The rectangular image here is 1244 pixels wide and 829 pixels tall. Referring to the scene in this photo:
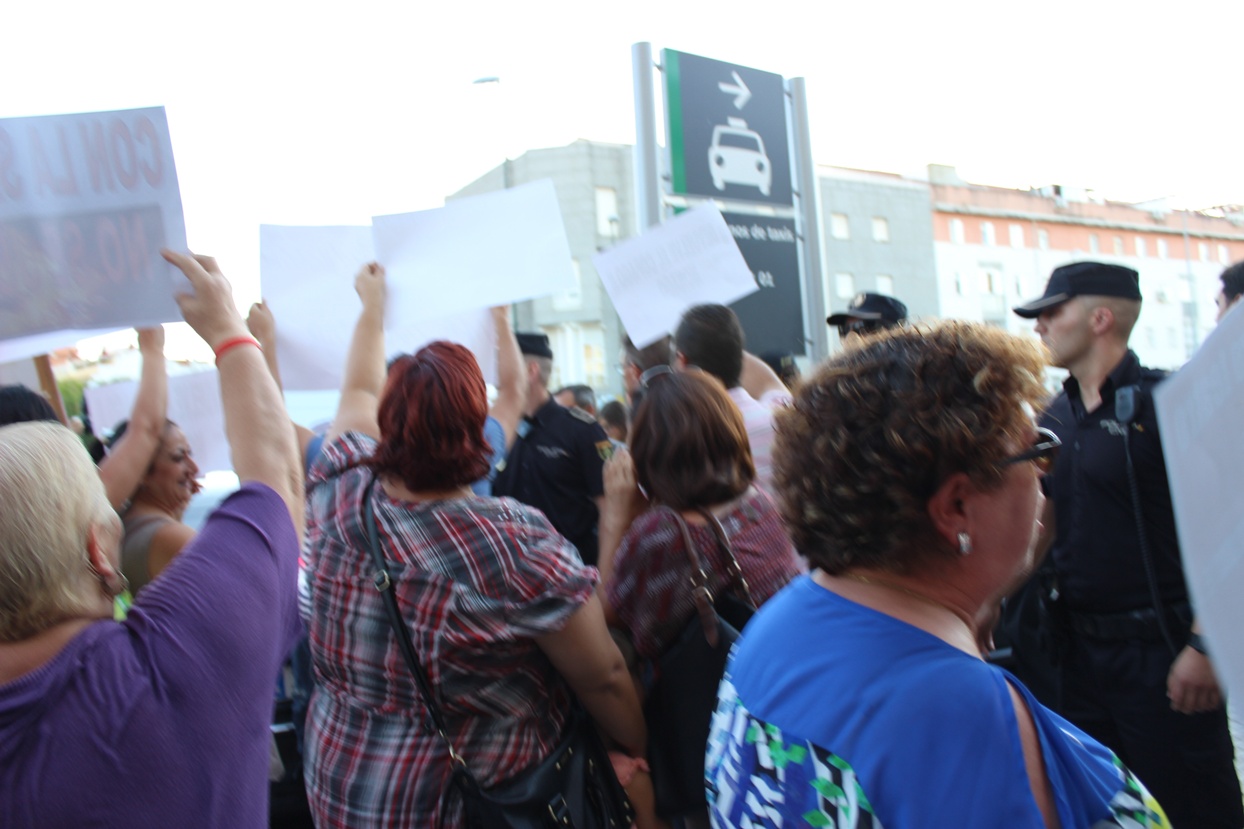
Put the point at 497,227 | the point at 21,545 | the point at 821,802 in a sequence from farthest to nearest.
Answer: the point at 497,227
the point at 21,545
the point at 821,802

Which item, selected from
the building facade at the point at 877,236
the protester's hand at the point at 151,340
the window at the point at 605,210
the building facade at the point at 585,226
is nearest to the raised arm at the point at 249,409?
the protester's hand at the point at 151,340

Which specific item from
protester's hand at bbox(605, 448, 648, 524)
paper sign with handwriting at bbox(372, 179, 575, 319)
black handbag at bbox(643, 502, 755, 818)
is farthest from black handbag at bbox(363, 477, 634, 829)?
paper sign with handwriting at bbox(372, 179, 575, 319)

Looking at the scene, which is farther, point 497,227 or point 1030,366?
point 497,227

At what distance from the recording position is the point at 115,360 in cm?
629

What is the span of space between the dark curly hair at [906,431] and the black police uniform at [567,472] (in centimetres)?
297

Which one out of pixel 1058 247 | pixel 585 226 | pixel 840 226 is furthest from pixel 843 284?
pixel 1058 247

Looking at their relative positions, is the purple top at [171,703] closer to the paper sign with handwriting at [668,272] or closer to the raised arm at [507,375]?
the raised arm at [507,375]

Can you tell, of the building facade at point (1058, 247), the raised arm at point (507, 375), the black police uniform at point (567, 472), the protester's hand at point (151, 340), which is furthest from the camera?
the building facade at point (1058, 247)

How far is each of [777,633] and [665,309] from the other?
222 cm

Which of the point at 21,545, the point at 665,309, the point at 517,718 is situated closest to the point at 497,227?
the point at 665,309

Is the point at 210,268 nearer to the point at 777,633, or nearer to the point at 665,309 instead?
the point at 777,633

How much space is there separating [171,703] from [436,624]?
28.2 inches

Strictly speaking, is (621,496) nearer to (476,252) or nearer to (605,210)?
(476,252)

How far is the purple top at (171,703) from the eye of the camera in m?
1.20
